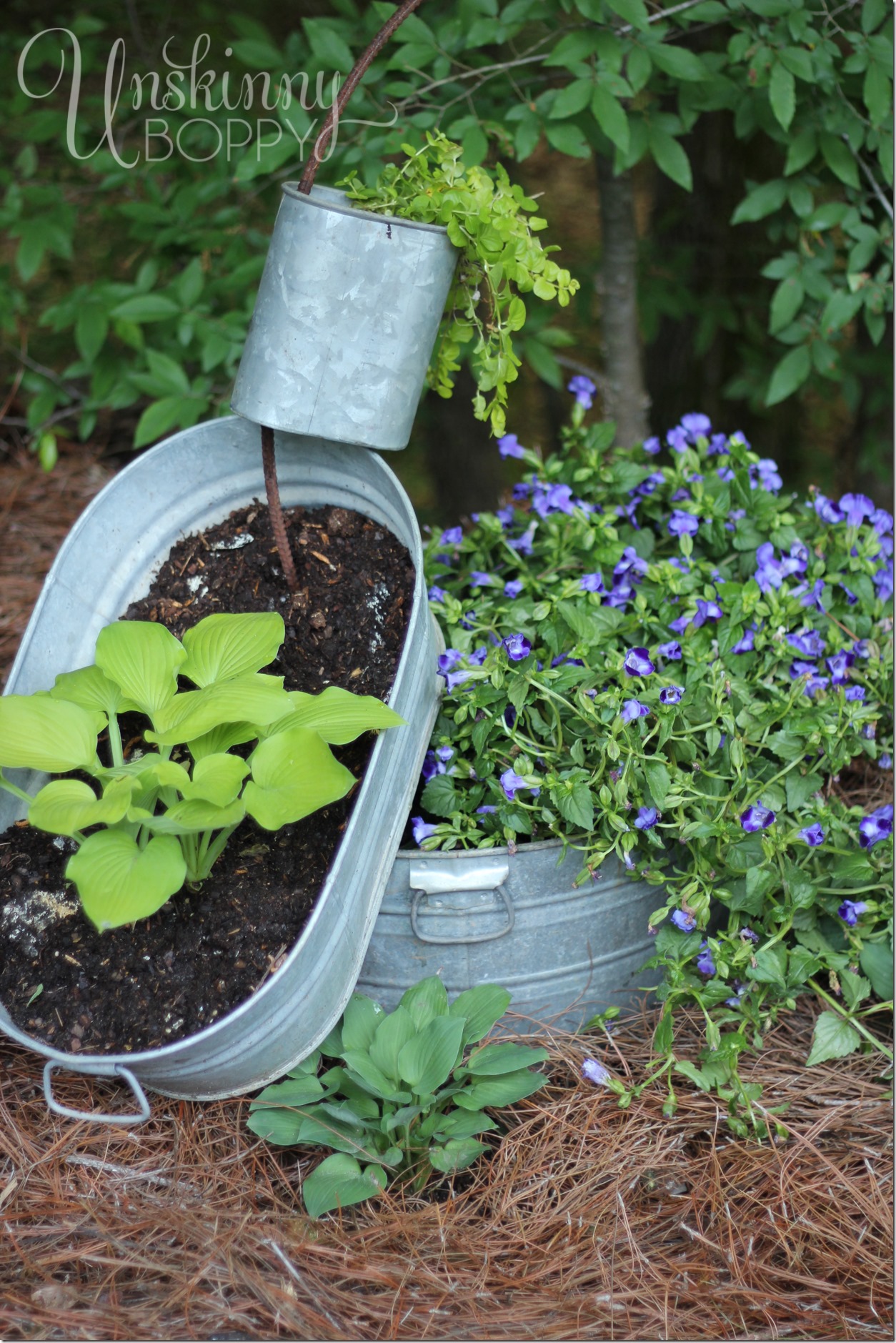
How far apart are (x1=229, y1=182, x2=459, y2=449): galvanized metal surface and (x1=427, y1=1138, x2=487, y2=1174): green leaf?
0.90 m

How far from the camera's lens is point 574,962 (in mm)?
1484

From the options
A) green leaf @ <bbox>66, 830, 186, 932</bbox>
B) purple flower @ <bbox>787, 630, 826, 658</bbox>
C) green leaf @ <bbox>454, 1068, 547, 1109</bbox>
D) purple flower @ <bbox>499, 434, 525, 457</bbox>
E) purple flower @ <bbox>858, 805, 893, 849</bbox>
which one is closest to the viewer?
green leaf @ <bbox>66, 830, 186, 932</bbox>

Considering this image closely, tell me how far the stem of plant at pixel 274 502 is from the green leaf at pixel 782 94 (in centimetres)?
93

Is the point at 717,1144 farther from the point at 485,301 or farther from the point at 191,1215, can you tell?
the point at 485,301

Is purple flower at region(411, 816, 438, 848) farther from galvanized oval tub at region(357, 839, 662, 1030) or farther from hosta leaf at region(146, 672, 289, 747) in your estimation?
hosta leaf at region(146, 672, 289, 747)

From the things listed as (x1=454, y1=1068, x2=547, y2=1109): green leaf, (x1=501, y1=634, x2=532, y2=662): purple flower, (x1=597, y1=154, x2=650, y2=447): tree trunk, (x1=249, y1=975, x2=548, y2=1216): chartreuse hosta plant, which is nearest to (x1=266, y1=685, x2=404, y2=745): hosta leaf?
(x1=501, y1=634, x2=532, y2=662): purple flower

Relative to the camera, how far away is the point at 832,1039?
141 centimetres

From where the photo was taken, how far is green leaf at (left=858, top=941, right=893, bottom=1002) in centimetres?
144

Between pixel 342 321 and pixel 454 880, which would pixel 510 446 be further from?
pixel 454 880

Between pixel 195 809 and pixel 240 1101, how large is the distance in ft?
1.52

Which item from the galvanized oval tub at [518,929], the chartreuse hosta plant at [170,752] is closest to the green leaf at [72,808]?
the chartreuse hosta plant at [170,752]

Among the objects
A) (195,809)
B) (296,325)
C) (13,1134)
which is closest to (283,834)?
(195,809)

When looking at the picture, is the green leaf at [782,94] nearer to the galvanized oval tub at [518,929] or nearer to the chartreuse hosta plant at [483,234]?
the chartreuse hosta plant at [483,234]

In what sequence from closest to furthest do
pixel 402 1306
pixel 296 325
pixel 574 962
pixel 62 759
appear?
pixel 402 1306 < pixel 62 759 < pixel 296 325 < pixel 574 962
